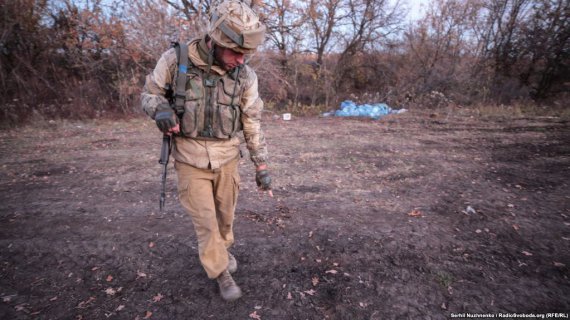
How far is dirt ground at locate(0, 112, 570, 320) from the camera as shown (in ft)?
8.01

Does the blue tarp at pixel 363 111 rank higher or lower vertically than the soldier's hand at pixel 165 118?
lower

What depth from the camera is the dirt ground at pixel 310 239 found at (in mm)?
2441

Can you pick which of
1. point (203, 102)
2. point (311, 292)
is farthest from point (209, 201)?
point (311, 292)

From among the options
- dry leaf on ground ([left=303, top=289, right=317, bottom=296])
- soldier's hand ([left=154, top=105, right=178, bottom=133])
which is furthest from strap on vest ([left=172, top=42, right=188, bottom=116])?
dry leaf on ground ([left=303, top=289, right=317, bottom=296])

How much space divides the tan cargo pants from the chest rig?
0.96ft

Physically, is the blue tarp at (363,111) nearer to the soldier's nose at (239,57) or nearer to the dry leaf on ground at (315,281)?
the dry leaf on ground at (315,281)

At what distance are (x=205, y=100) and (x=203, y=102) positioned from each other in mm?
24

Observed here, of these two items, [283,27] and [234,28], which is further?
[283,27]

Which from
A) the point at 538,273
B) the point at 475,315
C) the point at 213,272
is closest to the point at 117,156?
the point at 213,272

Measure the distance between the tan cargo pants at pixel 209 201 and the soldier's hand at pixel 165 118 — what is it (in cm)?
38

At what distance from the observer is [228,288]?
246cm

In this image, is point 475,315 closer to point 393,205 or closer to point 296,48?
point 393,205

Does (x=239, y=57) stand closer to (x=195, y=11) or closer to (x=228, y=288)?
(x=228, y=288)

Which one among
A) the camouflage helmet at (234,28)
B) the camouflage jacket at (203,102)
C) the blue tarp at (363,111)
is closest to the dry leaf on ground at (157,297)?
the camouflage jacket at (203,102)
